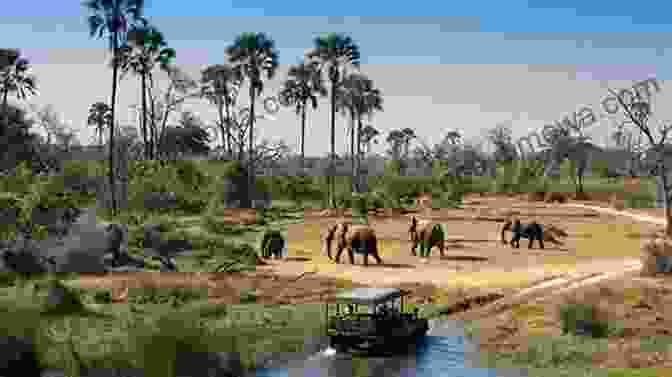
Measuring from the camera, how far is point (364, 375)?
19078mm

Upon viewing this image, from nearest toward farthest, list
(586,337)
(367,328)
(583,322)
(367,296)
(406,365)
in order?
(406,365), (367,328), (367,296), (586,337), (583,322)

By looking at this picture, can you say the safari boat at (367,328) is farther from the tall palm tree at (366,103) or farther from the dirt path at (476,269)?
the tall palm tree at (366,103)

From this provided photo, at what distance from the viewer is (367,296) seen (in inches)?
832

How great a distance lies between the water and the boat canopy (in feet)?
4.18

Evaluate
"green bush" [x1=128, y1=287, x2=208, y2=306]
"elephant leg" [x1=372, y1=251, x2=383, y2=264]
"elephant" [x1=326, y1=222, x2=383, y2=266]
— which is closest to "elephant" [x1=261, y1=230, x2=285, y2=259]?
"elephant" [x1=326, y1=222, x2=383, y2=266]

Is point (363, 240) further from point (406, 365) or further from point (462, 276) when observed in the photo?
point (406, 365)

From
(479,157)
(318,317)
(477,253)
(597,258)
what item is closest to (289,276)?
(318,317)

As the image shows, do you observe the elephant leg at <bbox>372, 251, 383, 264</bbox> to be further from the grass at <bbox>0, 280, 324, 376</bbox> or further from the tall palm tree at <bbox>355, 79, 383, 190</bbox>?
the tall palm tree at <bbox>355, 79, 383, 190</bbox>

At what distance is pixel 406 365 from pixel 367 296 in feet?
6.45

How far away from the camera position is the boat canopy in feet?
68.3

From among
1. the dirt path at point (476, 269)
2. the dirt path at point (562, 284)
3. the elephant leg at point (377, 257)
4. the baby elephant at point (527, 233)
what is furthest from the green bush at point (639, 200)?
the elephant leg at point (377, 257)

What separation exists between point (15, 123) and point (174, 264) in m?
39.5

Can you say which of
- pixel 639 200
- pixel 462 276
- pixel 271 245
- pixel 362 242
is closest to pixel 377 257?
pixel 362 242

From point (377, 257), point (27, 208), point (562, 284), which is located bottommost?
point (562, 284)
